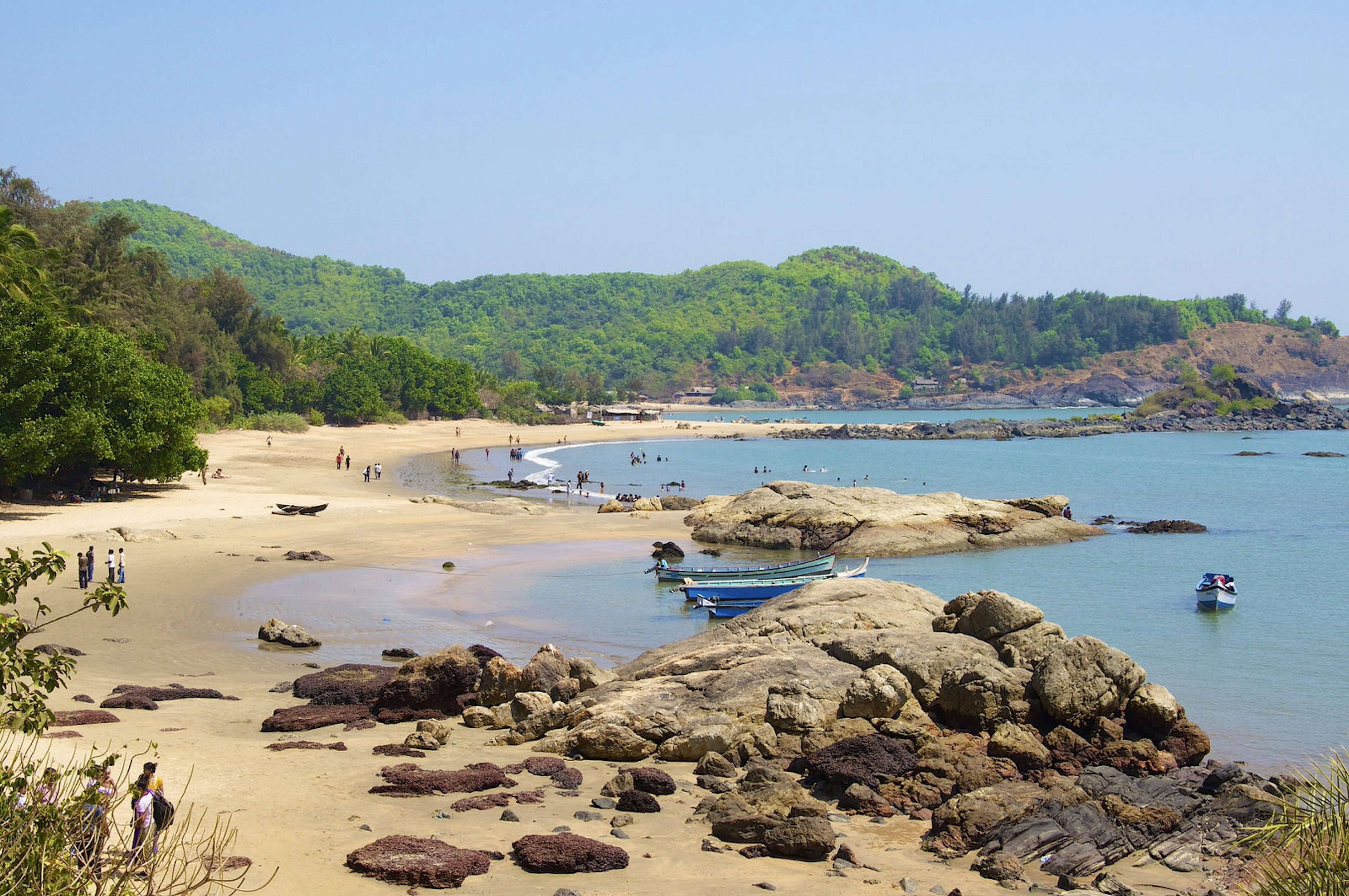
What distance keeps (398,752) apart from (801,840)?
567 cm

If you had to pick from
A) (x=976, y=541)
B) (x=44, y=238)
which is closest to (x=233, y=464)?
(x=44, y=238)

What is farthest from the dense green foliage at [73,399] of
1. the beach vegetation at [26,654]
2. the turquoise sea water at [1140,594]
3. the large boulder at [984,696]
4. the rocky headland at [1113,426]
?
the rocky headland at [1113,426]

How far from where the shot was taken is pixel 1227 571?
116ft

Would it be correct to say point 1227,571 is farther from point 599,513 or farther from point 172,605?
point 172,605

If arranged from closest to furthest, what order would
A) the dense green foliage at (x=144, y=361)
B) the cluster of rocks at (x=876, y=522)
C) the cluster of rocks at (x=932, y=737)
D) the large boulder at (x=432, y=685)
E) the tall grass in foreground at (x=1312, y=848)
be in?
1. the tall grass in foreground at (x=1312, y=848)
2. the cluster of rocks at (x=932, y=737)
3. the large boulder at (x=432, y=685)
4. the dense green foliage at (x=144, y=361)
5. the cluster of rocks at (x=876, y=522)

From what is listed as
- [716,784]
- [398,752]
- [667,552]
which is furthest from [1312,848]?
[667,552]

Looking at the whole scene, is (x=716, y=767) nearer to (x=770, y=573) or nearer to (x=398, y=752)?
(x=398, y=752)

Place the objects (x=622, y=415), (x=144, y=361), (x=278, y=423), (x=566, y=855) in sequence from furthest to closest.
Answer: (x=622, y=415), (x=278, y=423), (x=144, y=361), (x=566, y=855)

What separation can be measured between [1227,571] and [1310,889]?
33678 millimetres

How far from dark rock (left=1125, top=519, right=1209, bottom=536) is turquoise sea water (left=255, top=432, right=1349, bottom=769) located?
0.76m

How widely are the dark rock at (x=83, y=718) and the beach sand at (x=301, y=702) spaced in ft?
0.78

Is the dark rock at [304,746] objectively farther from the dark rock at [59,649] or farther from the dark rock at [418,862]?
the dark rock at [59,649]

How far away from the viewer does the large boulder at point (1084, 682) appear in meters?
14.0

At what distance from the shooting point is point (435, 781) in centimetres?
1214
